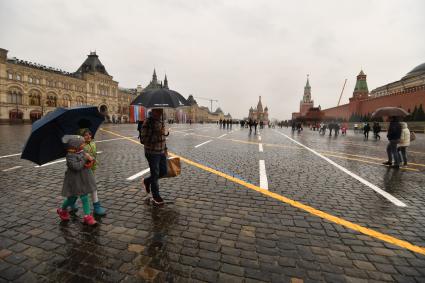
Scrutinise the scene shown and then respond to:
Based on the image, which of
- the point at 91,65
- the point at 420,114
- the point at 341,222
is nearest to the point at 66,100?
the point at 91,65

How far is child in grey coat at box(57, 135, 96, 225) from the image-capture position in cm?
361

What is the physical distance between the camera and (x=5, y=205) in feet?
14.4

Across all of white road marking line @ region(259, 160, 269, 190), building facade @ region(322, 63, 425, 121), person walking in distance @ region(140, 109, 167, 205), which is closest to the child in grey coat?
person walking in distance @ region(140, 109, 167, 205)

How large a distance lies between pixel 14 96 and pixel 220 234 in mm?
69902

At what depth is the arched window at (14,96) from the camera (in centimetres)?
5433

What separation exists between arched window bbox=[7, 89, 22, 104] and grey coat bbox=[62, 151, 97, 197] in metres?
67.3

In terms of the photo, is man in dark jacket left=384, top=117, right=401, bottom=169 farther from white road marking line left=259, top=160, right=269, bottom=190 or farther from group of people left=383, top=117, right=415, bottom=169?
white road marking line left=259, top=160, right=269, bottom=190

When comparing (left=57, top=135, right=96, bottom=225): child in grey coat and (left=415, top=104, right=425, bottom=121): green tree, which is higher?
(left=415, top=104, right=425, bottom=121): green tree

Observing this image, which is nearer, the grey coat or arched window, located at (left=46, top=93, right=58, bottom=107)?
the grey coat

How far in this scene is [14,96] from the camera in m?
55.3

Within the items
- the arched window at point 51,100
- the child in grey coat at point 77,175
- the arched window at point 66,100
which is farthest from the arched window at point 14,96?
the child in grey coat at point 77,175

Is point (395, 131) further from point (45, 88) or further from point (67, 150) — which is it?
point (45, 88)

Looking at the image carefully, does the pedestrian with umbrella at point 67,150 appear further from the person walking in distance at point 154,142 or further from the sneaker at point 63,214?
the person walking in distance at point 154,142

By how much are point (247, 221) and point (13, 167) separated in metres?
7.46
